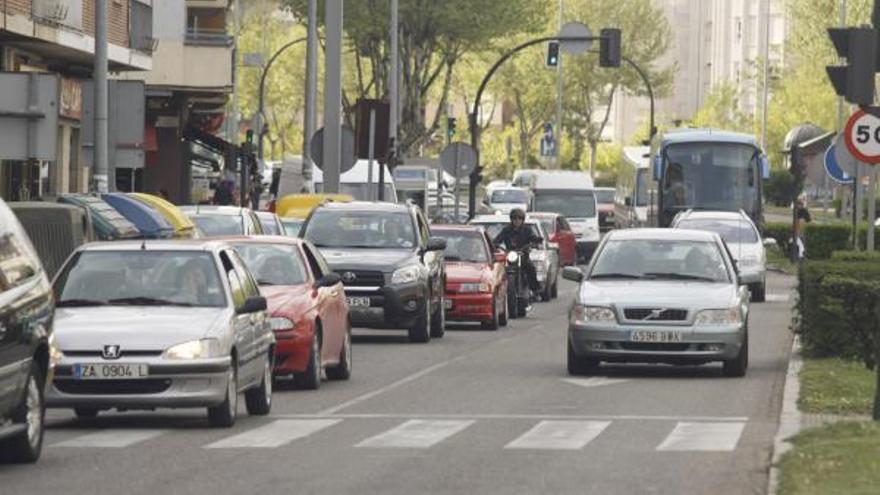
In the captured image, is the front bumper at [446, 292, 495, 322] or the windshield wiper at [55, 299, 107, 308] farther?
the front bumper at [446, 292, 495, 322]

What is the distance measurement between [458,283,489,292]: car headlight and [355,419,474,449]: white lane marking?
16953 millimetres

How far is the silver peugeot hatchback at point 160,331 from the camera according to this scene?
19.6 metres

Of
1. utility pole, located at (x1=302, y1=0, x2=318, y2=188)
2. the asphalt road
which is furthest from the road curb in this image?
utility pole, located at (x1=302, y1=0, x2=318, y2=188)

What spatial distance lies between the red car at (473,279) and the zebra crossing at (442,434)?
1682 centimetres

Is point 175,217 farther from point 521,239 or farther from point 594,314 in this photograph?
point 521,239

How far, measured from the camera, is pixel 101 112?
3525cm

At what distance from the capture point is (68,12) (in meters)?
46.6

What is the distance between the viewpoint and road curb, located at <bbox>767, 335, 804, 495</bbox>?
16572mm

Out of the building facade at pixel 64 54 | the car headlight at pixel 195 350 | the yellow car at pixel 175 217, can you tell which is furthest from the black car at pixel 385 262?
the car headlight at pixel 195 350

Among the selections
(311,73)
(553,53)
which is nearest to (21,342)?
(311,73)

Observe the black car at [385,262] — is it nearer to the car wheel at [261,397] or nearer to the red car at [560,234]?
the car wheel at [261,397]

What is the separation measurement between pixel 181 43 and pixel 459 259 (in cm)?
3045

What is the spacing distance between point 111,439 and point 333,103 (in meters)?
32.0

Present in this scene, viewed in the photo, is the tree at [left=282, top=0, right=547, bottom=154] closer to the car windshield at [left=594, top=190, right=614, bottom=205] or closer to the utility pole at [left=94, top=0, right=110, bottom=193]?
the car windshield at [left=594, top=190, right=614, bottom=205]
